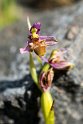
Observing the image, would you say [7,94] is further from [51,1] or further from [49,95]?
[51,1]

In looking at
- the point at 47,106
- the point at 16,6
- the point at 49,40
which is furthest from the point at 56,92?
the point at 16,6

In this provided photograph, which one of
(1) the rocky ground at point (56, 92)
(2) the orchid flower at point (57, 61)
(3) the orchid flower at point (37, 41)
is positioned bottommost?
(1) the rocky ground at point (56, 92)

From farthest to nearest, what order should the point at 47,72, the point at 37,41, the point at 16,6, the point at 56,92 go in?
the point at 16,6
the point at 56,92
the point at 47,72
the point at 37,41

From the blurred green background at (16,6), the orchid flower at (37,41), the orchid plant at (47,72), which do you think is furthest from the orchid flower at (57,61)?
the blurred green background at (16,6)

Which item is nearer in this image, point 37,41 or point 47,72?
point 37,41

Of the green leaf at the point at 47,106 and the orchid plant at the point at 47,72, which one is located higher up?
the orchid plant at the point at 47,72

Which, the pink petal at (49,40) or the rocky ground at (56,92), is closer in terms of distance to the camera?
the pink petal at (49,40)

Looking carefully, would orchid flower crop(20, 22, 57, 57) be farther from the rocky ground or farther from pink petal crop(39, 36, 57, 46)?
the rocky ground

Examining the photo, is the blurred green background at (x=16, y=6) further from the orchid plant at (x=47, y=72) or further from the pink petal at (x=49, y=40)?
the pink petal at (x=49, y=40)

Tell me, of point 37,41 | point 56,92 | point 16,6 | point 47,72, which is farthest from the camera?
point 16,6

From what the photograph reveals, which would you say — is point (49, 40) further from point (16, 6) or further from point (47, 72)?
point (16, 6)

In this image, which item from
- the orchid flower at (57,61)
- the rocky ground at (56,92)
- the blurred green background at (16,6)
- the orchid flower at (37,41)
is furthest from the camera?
the blurred green background at (16,6)
